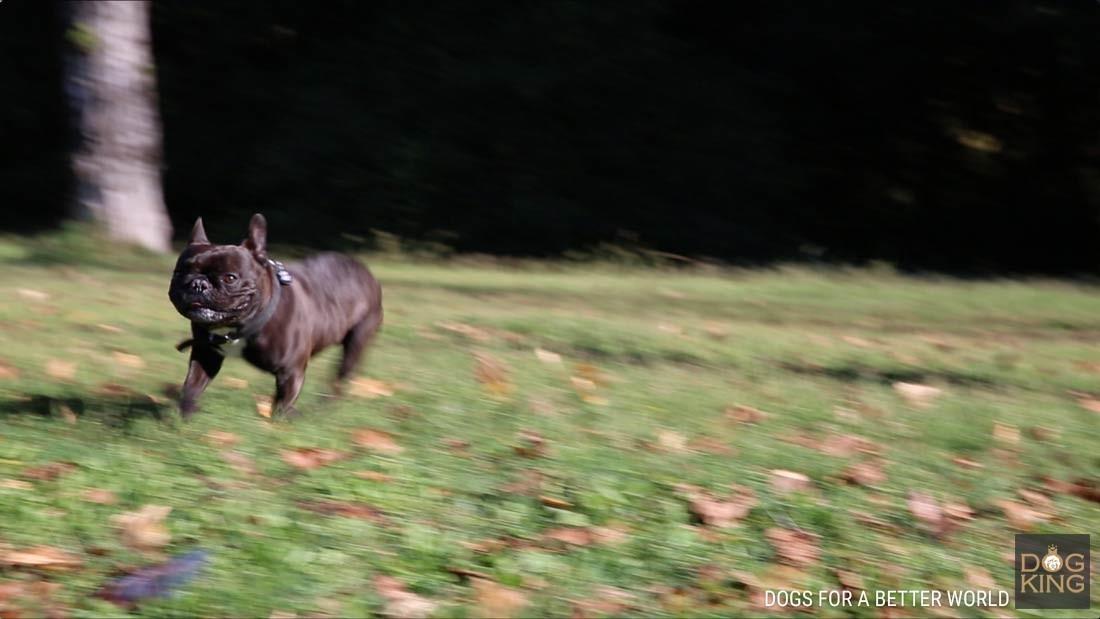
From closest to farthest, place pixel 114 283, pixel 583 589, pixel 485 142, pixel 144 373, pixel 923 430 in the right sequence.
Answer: pixel 583 589 < pixel 923 430 < pixel 144 373 < pixel 114 283 < pixel 485 142

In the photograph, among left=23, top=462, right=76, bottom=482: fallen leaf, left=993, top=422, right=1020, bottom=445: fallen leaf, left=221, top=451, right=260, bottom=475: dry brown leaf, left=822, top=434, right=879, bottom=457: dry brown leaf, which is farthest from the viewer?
left=993, top=422, right=1020, bottom=445: fallen leaf

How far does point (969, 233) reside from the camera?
728 inches

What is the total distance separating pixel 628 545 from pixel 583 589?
452mm

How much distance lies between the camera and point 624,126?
17.7 metres

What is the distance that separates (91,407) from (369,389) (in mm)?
1564

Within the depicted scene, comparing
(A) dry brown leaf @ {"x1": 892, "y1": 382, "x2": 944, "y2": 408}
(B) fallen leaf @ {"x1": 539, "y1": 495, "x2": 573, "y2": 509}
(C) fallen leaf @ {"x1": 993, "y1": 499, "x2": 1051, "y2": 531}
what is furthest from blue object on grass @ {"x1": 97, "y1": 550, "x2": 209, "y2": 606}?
(A) dry brown leaf @ {"x1": 892, "y1": 382, "x2": 944, "y2": 408}

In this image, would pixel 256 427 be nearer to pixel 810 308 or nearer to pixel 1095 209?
pixel 810 308

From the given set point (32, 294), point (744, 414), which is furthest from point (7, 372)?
point (744, 414)

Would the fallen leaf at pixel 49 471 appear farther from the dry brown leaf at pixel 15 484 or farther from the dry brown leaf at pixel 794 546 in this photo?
the dry brown leaf at pixel 794 546

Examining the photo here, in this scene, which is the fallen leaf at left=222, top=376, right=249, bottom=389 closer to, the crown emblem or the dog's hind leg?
the dog's hind leg

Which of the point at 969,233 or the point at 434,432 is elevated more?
the point at 434,432

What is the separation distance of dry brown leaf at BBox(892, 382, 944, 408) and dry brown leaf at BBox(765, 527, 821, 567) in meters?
2.60

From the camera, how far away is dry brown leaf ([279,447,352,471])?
589 cm

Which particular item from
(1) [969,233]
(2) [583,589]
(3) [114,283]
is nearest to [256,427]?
(2) [583,589]
